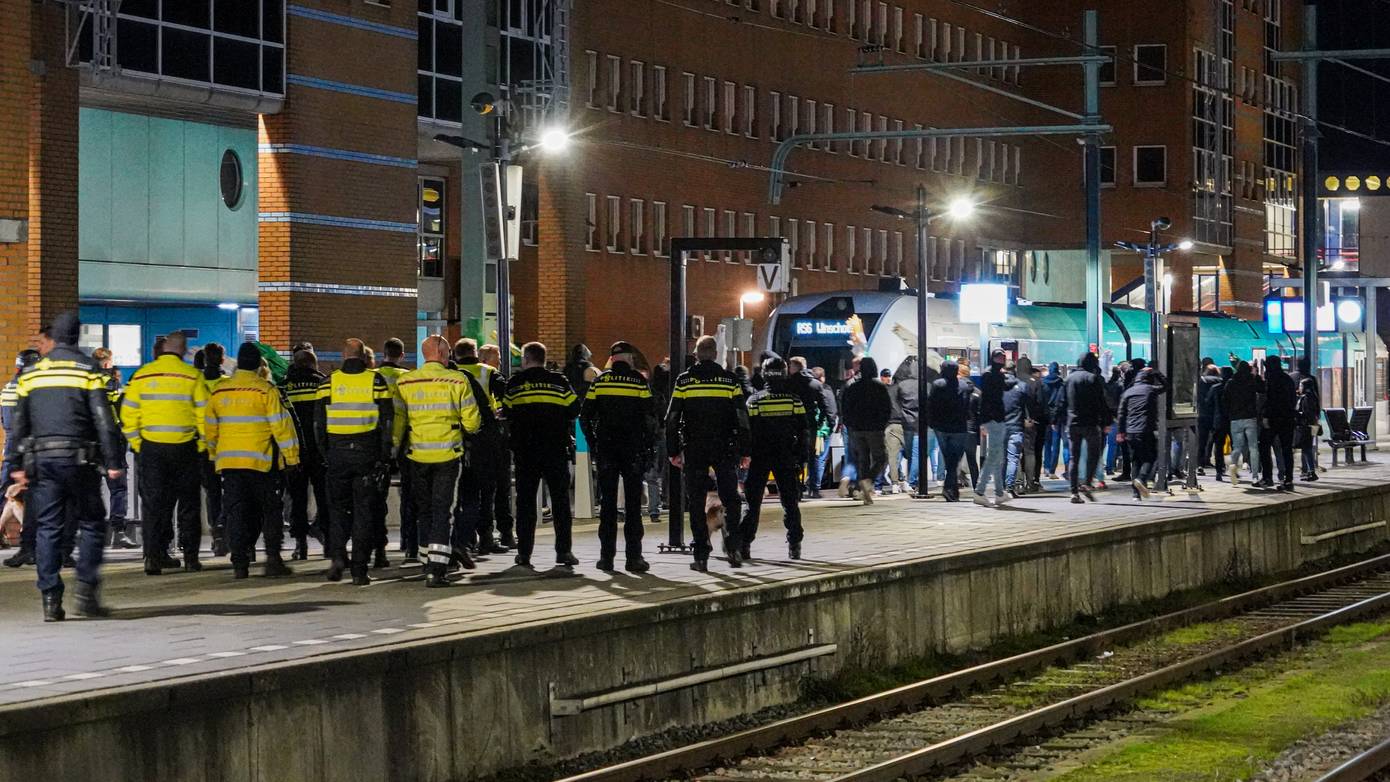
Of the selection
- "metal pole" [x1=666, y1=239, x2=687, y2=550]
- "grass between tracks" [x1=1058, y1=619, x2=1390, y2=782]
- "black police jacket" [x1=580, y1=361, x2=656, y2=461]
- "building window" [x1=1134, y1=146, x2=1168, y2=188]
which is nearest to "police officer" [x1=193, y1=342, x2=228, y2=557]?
"black police jacket" [x1=580, y1=361, x2=656, y2=461]

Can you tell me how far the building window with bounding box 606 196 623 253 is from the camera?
57656 millimetres

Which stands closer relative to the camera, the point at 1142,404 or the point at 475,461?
the point at 475,461

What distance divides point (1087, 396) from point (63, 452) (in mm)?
17460

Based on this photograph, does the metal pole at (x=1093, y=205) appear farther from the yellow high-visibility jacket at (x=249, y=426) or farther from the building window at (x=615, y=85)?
the yellow high-visibility jacket at (x=249, y=426)

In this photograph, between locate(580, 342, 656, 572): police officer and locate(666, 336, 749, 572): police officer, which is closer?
locate(580, 342, 656, 572): police officer

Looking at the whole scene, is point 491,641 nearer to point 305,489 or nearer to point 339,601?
point 339,601

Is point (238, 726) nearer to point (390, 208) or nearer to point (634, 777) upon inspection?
point (634, 777)

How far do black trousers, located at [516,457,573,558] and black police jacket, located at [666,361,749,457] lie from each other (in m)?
0.94

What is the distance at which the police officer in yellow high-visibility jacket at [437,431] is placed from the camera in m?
16.9

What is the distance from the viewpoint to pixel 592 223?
5669 cm

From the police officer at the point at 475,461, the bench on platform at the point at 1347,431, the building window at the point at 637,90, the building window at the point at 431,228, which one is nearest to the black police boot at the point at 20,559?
the police officer at the point at 475,461

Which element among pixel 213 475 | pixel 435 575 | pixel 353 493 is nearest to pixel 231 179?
pixel 213 475

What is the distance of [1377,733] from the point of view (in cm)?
1493

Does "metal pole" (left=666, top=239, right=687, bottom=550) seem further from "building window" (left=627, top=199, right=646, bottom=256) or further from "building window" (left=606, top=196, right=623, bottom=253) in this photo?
"building window" (left=627, top=199, right=646, bottom=256)
